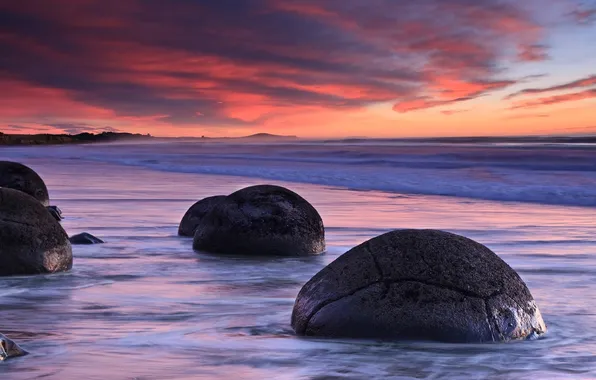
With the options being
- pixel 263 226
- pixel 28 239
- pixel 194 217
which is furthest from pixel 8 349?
pixel 194 217

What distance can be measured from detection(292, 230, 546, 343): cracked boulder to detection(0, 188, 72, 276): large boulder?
10.6 feet

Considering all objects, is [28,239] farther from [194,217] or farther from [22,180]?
[22,180]

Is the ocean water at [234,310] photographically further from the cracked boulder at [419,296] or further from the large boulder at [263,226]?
the large boulder at [263,226]

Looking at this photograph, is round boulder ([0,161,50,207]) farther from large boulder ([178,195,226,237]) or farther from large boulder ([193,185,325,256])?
large boulder ([193,185,325,256])

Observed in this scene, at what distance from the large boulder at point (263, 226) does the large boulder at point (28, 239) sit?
1939mm

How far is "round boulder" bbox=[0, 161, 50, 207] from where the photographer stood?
636 inches

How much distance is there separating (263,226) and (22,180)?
7125 millimetres

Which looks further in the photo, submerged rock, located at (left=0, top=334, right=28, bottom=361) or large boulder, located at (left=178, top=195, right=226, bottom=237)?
large boulder, located at (left=178, top=195, right=226, bottom=237)

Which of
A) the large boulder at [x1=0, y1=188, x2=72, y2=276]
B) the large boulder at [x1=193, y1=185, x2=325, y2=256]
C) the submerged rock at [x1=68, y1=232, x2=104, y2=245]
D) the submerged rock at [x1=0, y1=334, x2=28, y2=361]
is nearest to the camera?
the submerged rock at [x1=0, y1=334, x2=28, y2=361]

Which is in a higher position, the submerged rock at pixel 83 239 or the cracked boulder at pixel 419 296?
the submerged rock at pixel 83 239

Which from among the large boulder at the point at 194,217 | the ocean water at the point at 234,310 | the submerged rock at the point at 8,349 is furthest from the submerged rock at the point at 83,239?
the submerged rock at the point at 8,349

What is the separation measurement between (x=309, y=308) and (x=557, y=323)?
170cm

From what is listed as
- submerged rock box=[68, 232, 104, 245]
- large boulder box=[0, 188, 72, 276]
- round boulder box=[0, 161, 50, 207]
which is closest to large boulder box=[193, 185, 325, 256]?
submerged rock box=[68, 232, 104, 245]

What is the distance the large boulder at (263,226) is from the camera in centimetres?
1036
